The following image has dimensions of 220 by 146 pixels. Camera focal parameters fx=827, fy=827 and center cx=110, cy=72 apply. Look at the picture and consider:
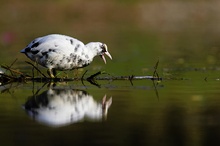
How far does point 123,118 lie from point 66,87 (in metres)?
3.43

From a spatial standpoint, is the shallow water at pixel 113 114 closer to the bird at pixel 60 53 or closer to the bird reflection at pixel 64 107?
the bird reflection at pixel 64 107

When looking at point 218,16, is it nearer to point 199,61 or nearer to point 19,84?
point 199,61

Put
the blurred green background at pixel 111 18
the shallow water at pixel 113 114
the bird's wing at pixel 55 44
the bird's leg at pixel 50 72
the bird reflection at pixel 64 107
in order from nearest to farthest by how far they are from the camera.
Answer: the shallow water at pixel 113 114, the bird reflection at pixel 64 107, the bird's wing at pixel 55 44, the bird's leg at pixel 50 72, the blurred green background at pixel 111 18

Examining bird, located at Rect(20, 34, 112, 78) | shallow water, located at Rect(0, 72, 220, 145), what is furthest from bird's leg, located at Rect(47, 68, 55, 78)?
shallow water, located at Rect(0, 72, 220, 145)

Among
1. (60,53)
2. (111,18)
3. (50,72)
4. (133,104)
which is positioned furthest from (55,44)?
(111,18)

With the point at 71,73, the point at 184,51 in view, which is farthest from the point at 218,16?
the point at 71,73

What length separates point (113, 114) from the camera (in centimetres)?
923

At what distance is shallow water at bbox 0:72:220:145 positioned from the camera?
25.2ft

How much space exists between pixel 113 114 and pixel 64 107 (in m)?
0.83

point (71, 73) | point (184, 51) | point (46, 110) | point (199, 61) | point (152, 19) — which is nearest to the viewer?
point (46, 110)

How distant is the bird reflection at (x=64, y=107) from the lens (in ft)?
29.2

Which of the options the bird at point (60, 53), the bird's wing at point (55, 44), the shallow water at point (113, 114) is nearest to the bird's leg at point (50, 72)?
the bird at point (60, 53)

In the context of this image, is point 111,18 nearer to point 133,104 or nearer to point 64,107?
point 133,104

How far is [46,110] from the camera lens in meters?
9.55
